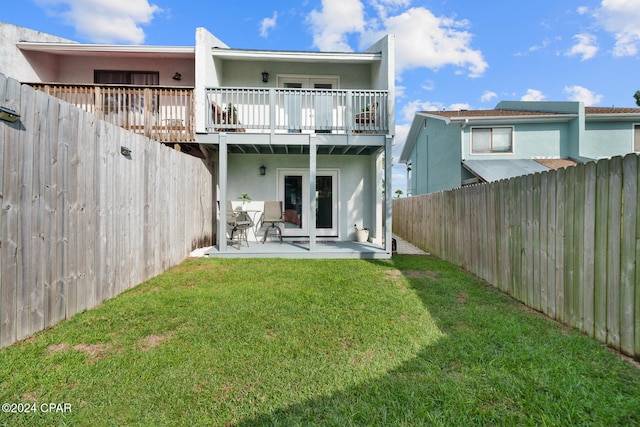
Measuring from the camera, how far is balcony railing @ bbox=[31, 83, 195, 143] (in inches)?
284

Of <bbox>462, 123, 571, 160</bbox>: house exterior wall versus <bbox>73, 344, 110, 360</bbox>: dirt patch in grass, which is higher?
<bbox>462, 123, 571, 160</bbox>: house exterior wall

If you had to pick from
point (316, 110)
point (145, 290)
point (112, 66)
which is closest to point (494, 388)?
point (145, 290)

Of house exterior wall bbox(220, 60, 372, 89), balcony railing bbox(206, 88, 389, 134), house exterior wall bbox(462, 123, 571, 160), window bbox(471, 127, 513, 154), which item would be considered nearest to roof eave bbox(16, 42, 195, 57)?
house exterior wall bbox(220, 60, 372, 89)

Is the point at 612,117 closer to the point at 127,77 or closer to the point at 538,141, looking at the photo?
the point at 538,141

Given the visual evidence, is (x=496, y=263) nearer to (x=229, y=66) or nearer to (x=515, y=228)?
(x=515, y=228)

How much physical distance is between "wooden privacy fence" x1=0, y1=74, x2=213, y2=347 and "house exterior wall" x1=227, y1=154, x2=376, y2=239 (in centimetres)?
400

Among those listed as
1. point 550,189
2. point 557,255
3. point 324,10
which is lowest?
point 557,255

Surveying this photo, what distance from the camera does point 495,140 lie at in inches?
497

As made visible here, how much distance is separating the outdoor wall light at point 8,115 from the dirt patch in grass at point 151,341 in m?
2.19

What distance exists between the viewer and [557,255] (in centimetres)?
322

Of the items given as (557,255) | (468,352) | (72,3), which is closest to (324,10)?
(72,3)

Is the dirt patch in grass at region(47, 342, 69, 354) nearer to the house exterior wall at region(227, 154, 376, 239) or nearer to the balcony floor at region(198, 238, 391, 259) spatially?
the balcony floor at region(198, 238, 391, 259)

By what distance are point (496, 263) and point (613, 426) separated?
10.3ft

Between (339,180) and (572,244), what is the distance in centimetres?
676
